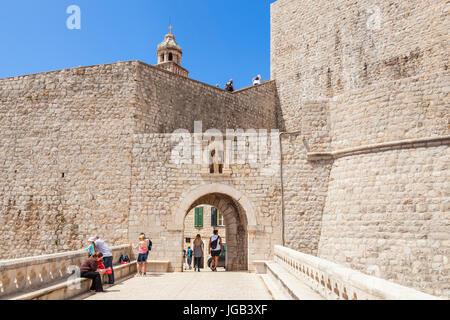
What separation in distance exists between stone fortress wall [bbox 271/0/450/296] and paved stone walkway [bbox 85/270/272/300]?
3206 millimetres

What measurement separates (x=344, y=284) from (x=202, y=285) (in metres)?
5.15

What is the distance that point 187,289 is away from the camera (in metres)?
8.37

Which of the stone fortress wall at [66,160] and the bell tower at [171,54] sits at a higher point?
the bell tower at [171,54]

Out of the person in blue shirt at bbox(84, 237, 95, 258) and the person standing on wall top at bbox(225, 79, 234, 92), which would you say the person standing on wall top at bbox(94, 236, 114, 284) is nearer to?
the person in blue shirt at bbox(84, 237, 95, 258)

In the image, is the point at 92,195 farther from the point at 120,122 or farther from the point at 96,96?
the point at 96,96

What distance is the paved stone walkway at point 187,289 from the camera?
7.34m

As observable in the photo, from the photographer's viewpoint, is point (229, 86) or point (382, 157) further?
point (229, 86)

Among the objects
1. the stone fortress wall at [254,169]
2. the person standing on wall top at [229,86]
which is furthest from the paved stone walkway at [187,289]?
the person standing on wall top at [229,86]

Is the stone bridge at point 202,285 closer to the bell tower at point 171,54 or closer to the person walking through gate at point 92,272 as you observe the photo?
the person walking through gate at point 92,272

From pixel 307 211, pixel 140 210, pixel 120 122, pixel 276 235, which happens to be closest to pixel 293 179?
pixel 307 211

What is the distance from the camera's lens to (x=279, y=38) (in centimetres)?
2159

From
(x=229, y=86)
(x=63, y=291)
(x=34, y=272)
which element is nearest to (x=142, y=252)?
(x=63, y=291)

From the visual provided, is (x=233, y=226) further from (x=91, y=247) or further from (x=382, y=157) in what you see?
(x=91, y=247)

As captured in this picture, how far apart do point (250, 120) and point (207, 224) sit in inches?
377
